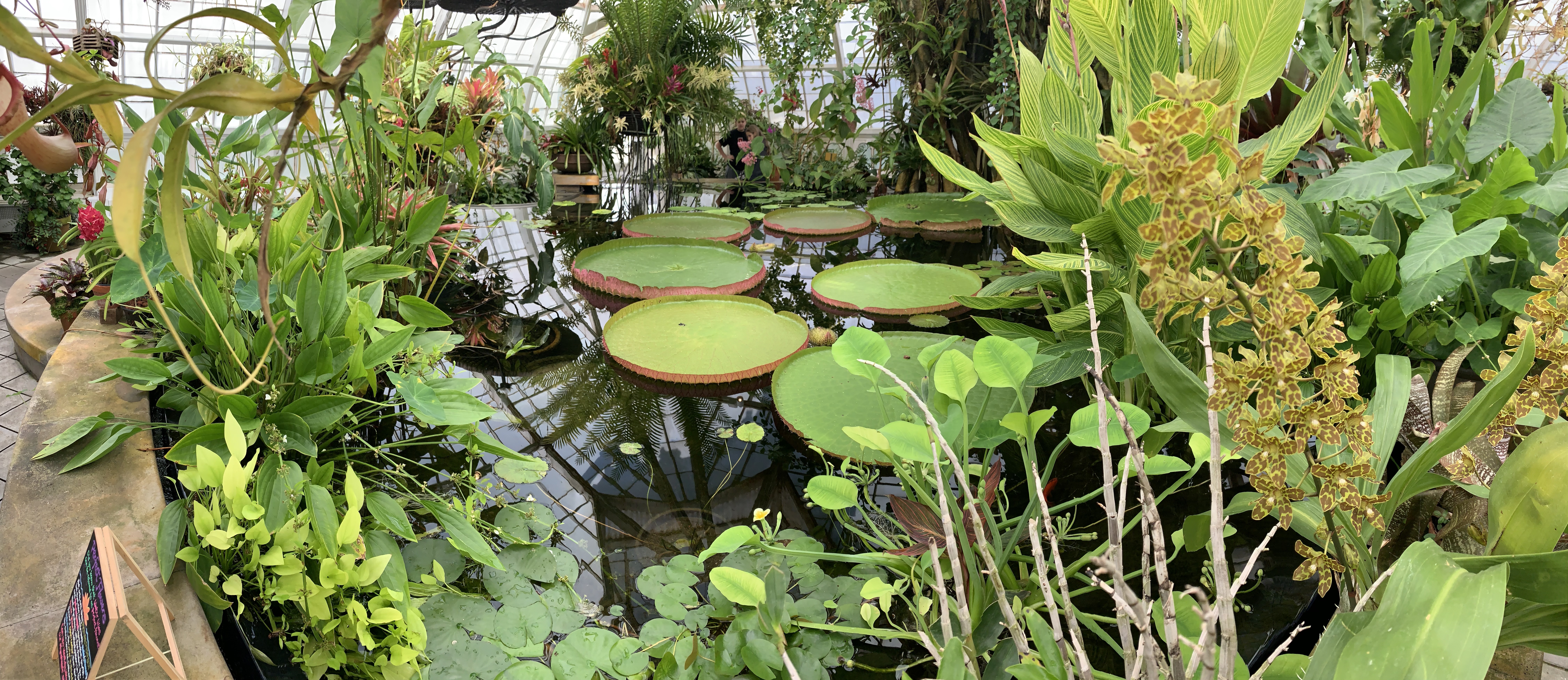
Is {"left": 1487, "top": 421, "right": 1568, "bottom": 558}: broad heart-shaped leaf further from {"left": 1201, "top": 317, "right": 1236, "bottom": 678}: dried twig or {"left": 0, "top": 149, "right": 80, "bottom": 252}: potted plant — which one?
{"left": 0, "top": 149, "right": 80, "bottom": 252}: potted plant

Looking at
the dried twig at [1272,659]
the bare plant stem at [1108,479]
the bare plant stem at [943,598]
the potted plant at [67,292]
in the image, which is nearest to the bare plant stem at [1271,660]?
the dried twig at [1272,659]

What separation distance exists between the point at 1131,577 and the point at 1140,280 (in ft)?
1.92

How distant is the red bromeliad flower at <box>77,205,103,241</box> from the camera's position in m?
1.59

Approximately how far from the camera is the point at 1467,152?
1.36 metres

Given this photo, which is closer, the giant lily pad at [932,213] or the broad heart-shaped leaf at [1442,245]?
the broad heart-shaped leaf at [1442,245]

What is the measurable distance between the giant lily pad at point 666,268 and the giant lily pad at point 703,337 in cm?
10

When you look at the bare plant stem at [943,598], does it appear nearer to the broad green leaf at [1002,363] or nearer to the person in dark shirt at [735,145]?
the broad green leaf at [1002,363]

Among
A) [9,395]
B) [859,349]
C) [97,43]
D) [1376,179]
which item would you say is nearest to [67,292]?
[9,395]

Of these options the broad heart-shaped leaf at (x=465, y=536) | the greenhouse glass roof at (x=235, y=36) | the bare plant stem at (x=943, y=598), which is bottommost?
the broad heart-shaped leaf at (x=465, y=536)

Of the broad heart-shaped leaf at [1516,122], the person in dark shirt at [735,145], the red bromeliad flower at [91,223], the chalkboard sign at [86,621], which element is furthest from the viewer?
the person in dark shirt at [735,145]

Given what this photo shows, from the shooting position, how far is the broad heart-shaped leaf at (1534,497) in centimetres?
62

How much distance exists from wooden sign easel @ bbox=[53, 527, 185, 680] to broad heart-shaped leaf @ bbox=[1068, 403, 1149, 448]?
0.95 m

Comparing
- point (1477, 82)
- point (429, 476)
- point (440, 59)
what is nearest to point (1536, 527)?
point (1477, 82)

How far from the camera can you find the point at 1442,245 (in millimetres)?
1143
